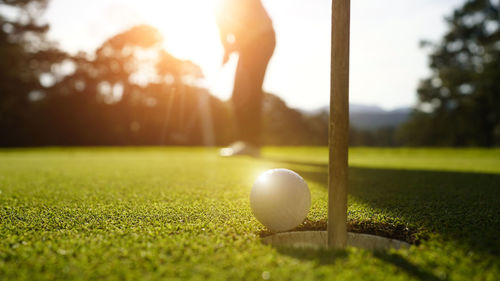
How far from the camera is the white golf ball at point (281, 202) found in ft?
8.08

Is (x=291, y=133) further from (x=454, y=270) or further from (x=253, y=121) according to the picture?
(x=454, y=270)

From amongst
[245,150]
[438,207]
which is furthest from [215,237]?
[245,150]

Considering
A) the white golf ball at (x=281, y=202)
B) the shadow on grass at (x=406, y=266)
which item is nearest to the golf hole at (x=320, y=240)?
the white golf ball at (x=281, y=202)

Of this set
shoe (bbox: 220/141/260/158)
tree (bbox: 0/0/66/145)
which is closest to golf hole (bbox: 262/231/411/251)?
shoe (bbox: 220/141/260/158)

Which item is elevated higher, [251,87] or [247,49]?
[247,49]

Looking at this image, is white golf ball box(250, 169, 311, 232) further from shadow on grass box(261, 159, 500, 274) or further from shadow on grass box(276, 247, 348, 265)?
shadow on grass box(276, 247, 348, 265)

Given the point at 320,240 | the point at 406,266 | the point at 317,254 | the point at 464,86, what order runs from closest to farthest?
the point at 406,266 < the point at 317,254 < the point at 320,240 < the point at 464,86

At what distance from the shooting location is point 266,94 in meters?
11.6

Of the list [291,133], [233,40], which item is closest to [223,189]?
[233,40]

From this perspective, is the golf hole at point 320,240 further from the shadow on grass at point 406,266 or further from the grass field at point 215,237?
the shadow on grass at point 406,266

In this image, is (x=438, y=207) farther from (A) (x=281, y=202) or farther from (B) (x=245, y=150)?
(B) (x=245, y=150)

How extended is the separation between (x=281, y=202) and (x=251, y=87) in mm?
8134

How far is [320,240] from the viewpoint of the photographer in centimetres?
259

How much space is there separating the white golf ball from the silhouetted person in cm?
759
